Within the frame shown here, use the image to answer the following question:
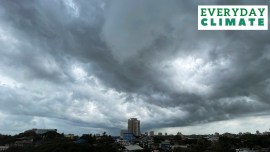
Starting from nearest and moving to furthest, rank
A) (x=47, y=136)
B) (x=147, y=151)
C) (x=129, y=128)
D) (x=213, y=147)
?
(x=213, y=147)
(x=147, y=151)
(x=47, y=136)
(x=129, y=128)

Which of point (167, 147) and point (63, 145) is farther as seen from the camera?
point (167, 147)

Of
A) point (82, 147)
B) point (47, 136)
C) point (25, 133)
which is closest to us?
point (82, 147)

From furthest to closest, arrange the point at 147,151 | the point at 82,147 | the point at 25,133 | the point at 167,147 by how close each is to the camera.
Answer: the point at 25,133, the point at 167,147, the point at 147,151, the point at 82,147

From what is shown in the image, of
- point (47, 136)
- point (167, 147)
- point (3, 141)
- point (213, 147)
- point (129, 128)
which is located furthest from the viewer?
point (129, 128)

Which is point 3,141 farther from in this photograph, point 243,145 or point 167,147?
point 243,145

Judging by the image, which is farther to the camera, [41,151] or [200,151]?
[200,151]

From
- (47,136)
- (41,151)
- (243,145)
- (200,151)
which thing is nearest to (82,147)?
(41,151)

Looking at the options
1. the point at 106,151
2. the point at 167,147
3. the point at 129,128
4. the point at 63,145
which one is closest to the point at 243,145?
the point at 167,147

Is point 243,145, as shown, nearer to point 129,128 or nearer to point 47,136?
point 47,136

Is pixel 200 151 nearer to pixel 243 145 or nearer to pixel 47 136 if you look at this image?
pixel 243 145
